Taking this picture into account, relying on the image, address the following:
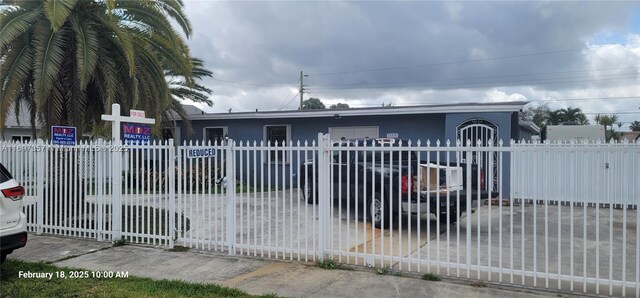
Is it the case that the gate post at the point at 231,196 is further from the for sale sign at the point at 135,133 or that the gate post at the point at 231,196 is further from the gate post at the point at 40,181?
the gate post at the point at 40,181

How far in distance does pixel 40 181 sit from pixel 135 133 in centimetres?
198

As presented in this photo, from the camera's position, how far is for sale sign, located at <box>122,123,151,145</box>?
→ 8008 mm

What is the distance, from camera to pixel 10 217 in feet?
19.2

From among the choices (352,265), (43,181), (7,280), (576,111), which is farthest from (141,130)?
(576,111)

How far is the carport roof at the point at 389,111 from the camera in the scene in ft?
41.3

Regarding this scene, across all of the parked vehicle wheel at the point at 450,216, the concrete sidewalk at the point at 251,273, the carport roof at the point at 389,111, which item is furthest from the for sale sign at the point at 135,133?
the carport roof at the point at 389,111

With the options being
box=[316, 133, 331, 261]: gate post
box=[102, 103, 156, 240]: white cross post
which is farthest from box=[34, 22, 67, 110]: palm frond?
box=[316, 133, 331, 261]: gate post

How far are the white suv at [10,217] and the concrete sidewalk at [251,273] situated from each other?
0.76 m

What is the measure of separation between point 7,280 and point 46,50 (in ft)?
15.9

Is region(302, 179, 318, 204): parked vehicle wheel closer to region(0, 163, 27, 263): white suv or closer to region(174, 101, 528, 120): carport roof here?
region(0, 163, 27, 263): white suv

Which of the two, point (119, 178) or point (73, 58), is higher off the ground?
point (73, 58)

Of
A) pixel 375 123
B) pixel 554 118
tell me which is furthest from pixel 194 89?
pixel 554 118

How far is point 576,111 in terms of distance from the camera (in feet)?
140

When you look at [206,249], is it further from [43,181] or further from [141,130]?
[43,181]
